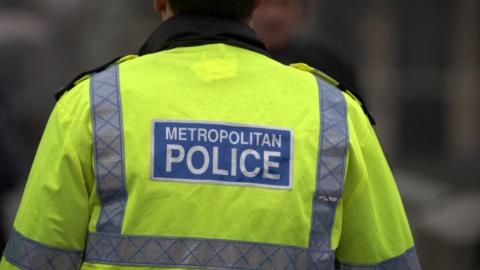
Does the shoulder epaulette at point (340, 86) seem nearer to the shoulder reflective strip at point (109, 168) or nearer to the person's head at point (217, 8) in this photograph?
the person's head at point (217, 8)

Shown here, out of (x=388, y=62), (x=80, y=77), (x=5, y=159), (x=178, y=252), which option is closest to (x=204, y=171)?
(x=178, y=252)

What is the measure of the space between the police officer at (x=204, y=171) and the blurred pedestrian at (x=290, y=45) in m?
2.45

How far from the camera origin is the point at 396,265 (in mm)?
3379

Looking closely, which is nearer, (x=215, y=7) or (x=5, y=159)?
(x=215, y=7)

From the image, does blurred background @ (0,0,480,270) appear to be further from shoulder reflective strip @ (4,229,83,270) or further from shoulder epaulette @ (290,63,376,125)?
Answer: shoulder reflective strip @ (4,229,83,270)

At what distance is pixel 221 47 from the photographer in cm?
338

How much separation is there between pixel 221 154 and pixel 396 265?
53 cm

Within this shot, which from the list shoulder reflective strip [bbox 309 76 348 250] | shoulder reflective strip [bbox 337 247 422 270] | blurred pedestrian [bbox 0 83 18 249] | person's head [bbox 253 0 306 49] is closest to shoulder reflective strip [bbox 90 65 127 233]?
shoulder reflective strip [bbox 309 76 348 250]

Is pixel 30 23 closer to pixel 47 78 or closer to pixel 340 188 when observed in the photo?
pixel 47 78

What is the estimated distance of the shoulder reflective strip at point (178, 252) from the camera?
10.4 feet

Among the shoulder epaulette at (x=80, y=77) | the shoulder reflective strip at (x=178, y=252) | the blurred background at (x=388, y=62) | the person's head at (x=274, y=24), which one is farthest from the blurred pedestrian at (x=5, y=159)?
the blurred background at (x=388, y=62)

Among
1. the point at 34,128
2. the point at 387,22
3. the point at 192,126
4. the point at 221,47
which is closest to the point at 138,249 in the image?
the point at 192,126

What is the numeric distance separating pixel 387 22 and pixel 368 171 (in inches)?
584

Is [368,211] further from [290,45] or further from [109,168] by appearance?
[290,45]
